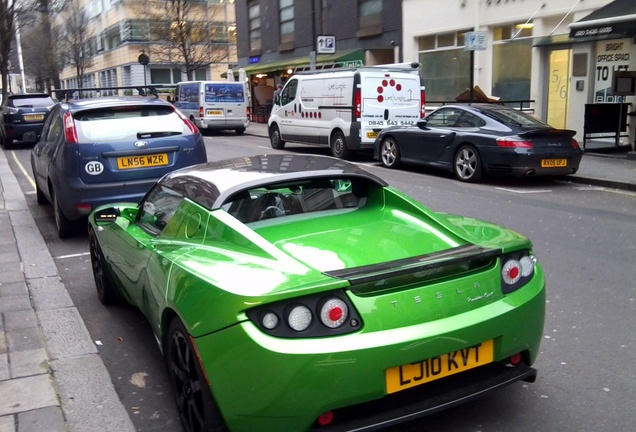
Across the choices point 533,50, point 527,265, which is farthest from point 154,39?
point 527,265

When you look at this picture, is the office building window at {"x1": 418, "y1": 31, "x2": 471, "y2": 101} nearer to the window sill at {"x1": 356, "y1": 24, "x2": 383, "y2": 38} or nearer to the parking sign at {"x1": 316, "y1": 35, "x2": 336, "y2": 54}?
the window sill at {"x1": 356, "y1": 24, "x2": 383, "y2": 38}

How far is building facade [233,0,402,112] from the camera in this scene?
24500mm

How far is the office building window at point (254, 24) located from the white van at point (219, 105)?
10770 mm

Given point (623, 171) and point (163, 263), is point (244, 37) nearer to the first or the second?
point (623, 171)

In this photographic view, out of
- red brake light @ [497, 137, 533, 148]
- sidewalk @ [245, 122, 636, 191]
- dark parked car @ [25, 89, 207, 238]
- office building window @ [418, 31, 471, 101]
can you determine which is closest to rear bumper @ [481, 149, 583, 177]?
red brake light @ [497, 137, 533, 148]

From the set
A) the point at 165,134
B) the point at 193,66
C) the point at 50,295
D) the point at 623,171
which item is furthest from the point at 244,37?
the point at 50,295

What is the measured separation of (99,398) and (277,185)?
1571 mm

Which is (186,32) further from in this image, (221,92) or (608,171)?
(608,171)

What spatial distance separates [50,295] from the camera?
561 centimetres

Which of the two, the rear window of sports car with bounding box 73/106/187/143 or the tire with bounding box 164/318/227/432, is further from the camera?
the rear window of sports car with bounding box 73/106/187/143

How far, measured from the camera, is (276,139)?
19438 mm

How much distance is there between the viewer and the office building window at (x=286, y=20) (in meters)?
31.8

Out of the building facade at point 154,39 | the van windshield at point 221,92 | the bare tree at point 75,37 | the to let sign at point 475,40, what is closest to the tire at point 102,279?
the to let sign at point 475,40

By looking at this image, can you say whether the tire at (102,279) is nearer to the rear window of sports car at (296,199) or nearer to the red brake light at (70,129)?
the rear window of sports car at (296,199)
